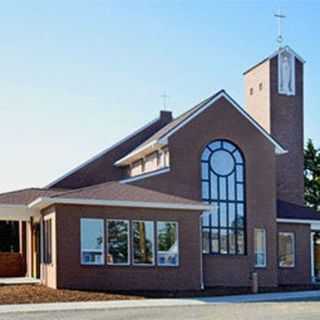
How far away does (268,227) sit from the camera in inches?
1221

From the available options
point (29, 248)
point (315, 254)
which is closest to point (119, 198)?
point (29, 248)

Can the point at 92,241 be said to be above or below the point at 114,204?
below

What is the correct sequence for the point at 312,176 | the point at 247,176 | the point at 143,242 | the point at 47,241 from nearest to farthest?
1. the point at 143,242
2. the point at 47,241
3. the point at 247,176
4. the point at 312,176

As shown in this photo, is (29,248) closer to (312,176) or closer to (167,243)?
(167,243)

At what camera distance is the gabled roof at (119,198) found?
79.7 ft

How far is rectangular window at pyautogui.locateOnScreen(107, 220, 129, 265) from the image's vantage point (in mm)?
24969

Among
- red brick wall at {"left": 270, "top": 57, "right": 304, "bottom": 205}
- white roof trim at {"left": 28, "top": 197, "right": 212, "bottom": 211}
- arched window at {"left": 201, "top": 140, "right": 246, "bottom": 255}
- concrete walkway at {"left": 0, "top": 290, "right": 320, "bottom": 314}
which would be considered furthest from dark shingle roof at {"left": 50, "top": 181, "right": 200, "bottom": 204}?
red brick wall at {"left": 270, "top": 57, "right": 304, "bottom": 205}

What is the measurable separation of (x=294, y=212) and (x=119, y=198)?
37.5 ft

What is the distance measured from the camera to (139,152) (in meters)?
32.5

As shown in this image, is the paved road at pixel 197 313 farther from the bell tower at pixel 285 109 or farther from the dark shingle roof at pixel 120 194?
the bell tower at pixel 285 109

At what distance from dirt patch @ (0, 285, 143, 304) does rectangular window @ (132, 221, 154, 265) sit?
2.42 metres

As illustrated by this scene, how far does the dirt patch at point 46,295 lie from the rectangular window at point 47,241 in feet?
6.06

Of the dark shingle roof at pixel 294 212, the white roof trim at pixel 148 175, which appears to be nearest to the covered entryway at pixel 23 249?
the white roof trim at pixel 148 175

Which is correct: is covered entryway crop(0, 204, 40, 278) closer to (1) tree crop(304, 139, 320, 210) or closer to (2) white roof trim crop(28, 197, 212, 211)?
(2) white roof trim crop(28, 197, 212, 211)
